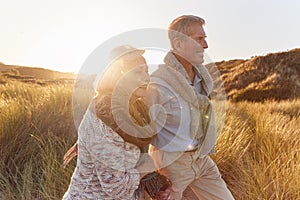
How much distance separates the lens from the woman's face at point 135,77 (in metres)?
2.16

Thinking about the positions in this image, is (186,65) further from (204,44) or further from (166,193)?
(166,193)

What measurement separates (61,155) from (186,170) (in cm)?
206

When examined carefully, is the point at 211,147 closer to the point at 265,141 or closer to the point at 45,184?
the point at 45,184

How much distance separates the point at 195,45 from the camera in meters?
2.72

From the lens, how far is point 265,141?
484cm

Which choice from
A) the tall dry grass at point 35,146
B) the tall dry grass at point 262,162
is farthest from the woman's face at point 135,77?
the tall dry grass at point 35,146

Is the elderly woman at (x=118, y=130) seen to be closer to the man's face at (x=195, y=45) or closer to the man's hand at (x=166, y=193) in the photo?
the man's hand at (x=166, y=193)

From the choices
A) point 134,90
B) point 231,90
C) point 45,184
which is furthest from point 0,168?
point 231,90

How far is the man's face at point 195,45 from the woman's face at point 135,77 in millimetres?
576

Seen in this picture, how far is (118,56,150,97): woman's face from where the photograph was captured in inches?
85.0

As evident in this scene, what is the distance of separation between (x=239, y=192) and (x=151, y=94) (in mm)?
1952

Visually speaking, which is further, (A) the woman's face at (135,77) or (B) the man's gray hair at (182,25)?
(B) the man's gray hair at (182,25)

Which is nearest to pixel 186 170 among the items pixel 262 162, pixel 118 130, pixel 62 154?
pixel 118 130

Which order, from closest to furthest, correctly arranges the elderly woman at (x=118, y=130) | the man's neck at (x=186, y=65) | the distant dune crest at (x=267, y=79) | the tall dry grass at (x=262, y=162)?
the elderly woman at (x=118, y=130) < the man's neck at (x=186, y=65) < the tall dry grass at (x=262, y=162) < the distant dune crest at (x=267, y=79)
